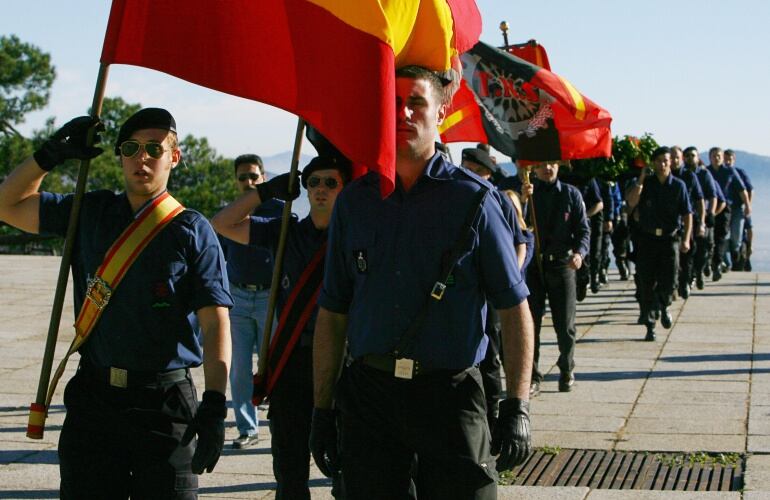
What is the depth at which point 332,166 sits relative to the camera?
6148 millimetres

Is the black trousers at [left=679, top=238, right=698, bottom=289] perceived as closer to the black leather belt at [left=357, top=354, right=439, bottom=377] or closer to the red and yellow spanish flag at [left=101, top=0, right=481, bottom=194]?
the red and yellow spanish flag at [left=101, top=0, right=481, bottom=194]

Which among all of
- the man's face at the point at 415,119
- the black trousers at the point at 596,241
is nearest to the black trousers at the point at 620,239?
the black trousers at the point at 596,241

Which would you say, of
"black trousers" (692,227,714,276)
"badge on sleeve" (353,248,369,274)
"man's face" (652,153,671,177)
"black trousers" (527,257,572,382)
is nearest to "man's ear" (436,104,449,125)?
"badge on sleeve" (353,248,369,274)

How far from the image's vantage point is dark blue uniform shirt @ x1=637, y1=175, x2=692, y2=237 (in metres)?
14.9

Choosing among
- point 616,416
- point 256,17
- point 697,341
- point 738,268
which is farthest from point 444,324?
point 738,268

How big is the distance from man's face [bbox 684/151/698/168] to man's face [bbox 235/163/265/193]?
461 inches

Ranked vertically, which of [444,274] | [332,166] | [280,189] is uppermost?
[332,166]

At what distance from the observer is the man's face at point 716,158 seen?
23.1m

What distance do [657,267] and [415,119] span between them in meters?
10.8

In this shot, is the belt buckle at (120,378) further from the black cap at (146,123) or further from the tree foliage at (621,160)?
the tree foliage at (621,160)

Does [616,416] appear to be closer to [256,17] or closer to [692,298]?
[256,17]

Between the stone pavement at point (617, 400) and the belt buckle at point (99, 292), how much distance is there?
8.84 ft

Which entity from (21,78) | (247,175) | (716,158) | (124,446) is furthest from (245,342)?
(21,78)

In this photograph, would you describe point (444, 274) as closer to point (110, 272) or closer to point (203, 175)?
point (110, 272)
